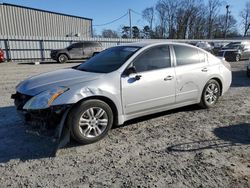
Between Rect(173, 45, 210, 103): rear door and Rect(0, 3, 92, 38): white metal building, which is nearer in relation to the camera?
Rect(173, 45, 210, 103): rear door

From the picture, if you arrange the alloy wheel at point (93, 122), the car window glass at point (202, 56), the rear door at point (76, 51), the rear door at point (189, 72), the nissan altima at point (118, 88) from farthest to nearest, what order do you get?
the rear door at point (76, 51), the car window glass at point (202, 56), the rear door at point (189, 72), the alloy wheel at point (93, 122), the nissan altima at point (118, 88)

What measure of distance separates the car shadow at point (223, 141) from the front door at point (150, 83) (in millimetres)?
1008

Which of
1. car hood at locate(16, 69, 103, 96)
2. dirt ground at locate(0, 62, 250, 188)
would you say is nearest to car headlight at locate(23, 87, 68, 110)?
car hood at locate(16, 69, 103, 96)

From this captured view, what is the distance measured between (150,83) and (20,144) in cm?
244

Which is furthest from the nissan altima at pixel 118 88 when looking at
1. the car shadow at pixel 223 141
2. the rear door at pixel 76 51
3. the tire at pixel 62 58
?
the rear door at pixel 76 51

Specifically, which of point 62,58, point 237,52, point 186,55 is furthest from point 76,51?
point 186,55

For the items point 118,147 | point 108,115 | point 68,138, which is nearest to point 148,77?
point 108,115

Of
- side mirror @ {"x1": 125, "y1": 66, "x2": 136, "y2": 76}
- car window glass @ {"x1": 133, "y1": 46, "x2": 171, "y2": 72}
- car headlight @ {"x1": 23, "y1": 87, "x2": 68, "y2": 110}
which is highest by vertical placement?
car window glass @ {"x1": 133, "y1": 46, "x2": 171, "y2": 72}

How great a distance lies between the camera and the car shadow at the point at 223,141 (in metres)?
3.57

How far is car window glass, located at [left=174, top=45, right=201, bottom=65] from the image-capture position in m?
4.85

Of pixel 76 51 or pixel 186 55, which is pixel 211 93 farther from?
pixel 76 51

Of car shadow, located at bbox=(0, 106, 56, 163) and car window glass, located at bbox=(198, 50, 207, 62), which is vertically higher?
car window glass, located at bbox=(198, 50, 207, 62)

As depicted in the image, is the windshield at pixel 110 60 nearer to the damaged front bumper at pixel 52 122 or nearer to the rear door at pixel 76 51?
the damaged front bumper at pixel 52 122

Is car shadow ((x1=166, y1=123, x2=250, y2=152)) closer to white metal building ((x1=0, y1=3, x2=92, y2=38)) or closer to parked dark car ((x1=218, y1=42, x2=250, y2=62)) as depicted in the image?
parked dark car ((x1=218, y1=42, x2=250, y2=62))
